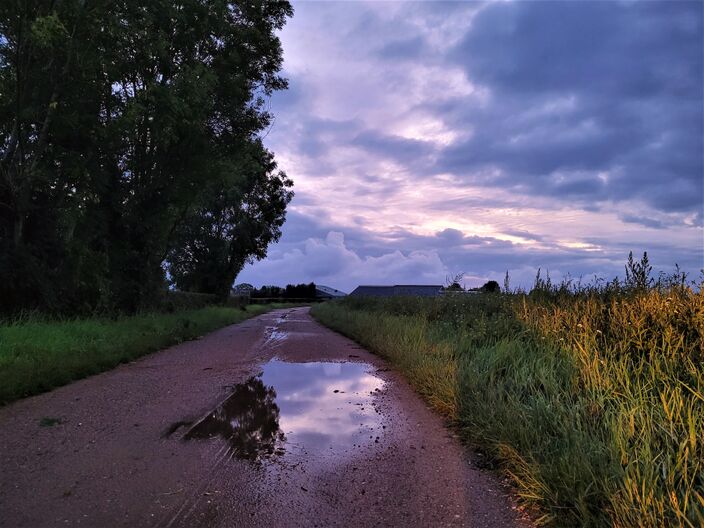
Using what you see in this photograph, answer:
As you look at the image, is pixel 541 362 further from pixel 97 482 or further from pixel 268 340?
pixel 268 340

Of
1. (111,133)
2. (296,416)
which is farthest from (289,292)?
(296,416)

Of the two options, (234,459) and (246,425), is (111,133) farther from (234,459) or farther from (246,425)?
(234,459)

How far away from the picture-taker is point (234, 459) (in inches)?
210

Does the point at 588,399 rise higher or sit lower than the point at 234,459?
higher

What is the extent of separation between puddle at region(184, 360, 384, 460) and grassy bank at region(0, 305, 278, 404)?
10.7 ft

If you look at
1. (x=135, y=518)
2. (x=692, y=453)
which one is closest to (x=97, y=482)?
(x=135, y=518)

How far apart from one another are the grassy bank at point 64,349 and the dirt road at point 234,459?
1.21ft

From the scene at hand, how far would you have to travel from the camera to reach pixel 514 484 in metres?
4.62

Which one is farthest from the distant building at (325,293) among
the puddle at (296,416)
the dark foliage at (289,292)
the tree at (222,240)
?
the puddle at (296,416)

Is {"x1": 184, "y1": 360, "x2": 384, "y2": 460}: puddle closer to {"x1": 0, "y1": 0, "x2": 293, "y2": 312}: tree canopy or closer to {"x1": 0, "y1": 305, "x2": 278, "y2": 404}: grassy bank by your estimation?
{"x1": 0, "y1": 305, "x2": 278, "y2": 404}: grassy bank

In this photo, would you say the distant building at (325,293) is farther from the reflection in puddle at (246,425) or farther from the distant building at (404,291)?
the reflection in puddle at (246,425)

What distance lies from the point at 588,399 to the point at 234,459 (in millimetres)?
3688

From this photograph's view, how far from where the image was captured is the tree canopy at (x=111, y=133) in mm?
14562

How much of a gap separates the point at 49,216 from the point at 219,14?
31.1ft
